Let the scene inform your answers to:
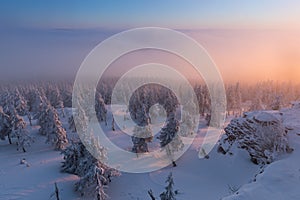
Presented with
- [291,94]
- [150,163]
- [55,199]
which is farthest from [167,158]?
[291,94]

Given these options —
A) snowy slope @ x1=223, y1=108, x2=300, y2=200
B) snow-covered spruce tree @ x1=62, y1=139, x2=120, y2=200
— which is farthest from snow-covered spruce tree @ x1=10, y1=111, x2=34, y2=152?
snowy slope @ x1=223, y1=108, x2=300, y2=200

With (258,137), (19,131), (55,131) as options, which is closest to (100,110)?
(55,131)

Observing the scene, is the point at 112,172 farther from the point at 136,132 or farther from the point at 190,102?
the point at 190,102

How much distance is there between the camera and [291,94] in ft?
321

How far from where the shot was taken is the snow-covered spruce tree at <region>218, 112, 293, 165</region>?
23109 millimetres

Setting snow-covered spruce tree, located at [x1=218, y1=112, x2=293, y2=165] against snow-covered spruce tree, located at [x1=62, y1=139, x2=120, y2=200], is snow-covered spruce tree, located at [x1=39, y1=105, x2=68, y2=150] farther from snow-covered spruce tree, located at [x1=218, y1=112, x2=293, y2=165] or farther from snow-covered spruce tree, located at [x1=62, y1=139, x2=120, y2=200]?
snow-covered spruce tree, located at [x1=218, y1=112, x2=293, y2=165]

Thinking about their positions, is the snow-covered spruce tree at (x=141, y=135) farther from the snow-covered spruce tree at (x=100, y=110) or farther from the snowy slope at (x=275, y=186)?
the snowy slope at (x=275, y=186)

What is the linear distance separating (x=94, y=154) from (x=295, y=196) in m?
23.8

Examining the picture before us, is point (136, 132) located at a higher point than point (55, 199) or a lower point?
higher

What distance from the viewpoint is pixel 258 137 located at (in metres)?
27.3

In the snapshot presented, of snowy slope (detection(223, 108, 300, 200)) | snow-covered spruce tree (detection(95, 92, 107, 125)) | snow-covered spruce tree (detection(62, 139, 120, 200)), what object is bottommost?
snow-covered spruce tree (detection(62, 139, 120, 200))

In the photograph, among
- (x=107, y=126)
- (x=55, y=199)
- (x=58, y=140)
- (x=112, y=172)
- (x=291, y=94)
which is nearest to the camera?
(x=55, y=199)

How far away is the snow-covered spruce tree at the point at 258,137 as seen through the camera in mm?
23109

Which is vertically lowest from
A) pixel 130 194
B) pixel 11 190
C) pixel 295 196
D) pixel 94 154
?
pixel 130 194
